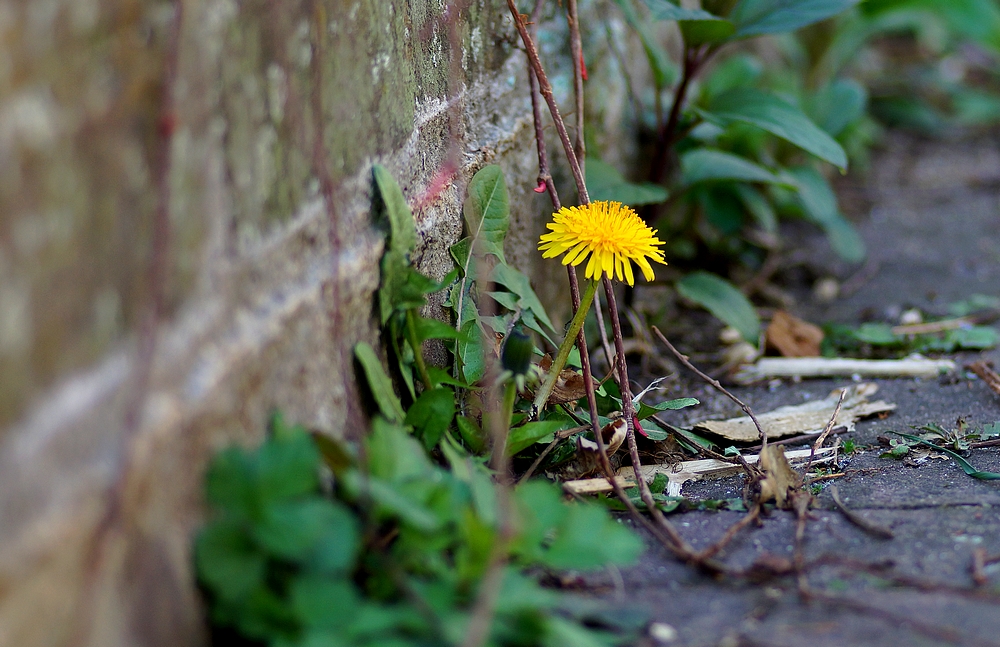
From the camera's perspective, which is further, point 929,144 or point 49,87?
point 929,144

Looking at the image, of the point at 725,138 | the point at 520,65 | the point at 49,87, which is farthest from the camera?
the point at 725,138

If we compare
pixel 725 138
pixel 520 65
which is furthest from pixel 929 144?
pixel 520 65

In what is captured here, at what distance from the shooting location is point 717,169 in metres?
2.28

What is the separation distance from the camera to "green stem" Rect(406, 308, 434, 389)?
1.28 m

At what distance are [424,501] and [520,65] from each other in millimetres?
1192

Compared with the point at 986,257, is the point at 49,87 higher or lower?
higher

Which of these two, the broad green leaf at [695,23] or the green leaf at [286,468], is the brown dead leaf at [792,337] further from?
the green leaf at [286,468]

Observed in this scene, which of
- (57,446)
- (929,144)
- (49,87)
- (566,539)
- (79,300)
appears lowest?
(929,144)

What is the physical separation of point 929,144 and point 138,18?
4393mm

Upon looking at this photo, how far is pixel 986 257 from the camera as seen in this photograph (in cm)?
289

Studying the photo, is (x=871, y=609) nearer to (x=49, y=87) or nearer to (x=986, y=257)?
(x=49, y=87)

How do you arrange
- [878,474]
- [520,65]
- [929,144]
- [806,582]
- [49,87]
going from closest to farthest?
[49,87] → [806,582] → [878,474] → [520,65] → [929,144]

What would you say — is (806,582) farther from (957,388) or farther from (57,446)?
(957,388)

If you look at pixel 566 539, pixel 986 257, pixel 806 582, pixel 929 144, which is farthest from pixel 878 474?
pixel 929 144
